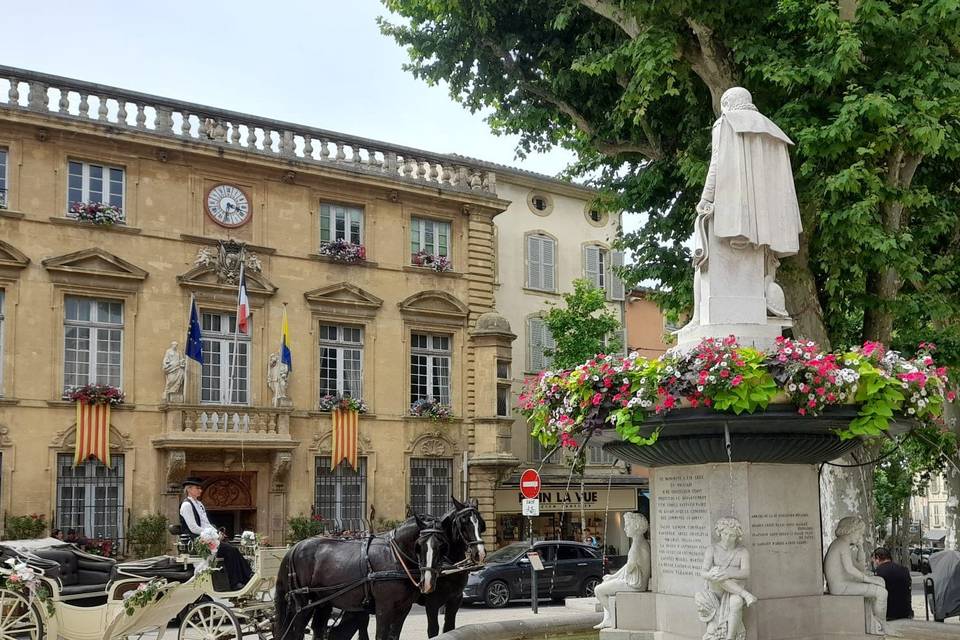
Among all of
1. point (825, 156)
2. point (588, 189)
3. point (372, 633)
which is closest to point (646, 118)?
point (825, 156)

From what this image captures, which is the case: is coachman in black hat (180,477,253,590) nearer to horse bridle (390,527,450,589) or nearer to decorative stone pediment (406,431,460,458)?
horse bridle (390,527,450,589)

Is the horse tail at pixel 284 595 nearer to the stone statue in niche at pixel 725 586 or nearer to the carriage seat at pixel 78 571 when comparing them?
the carriage seat at pixel 78 571

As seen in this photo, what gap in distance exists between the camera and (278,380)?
30.0 m

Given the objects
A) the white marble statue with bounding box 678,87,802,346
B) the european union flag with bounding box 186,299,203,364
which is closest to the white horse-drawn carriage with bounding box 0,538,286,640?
the white marble statue with bounding box 678,87,802,346

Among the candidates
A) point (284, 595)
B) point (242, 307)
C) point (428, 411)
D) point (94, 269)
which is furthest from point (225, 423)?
point (284, 595)

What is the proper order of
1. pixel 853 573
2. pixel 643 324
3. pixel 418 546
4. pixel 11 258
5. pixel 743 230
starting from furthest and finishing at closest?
1. pixel 643 324
2. pixel 11 258
3. pixel 418 546
4. pixel 743 230
5. pixel 853 573

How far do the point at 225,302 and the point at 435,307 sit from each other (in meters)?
6.66

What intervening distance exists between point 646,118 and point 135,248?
15407 mm

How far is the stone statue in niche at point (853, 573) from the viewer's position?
9.16 meters

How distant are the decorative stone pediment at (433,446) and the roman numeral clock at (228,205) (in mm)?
8082

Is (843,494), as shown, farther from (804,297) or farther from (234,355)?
(234,355)

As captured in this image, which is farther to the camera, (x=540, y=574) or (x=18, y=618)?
(x=540, y=574)

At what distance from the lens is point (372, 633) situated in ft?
60.0

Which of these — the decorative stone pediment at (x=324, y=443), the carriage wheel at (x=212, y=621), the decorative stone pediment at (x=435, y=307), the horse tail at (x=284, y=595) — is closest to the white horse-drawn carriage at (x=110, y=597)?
the carriage wheel at (x=212, y=621)
